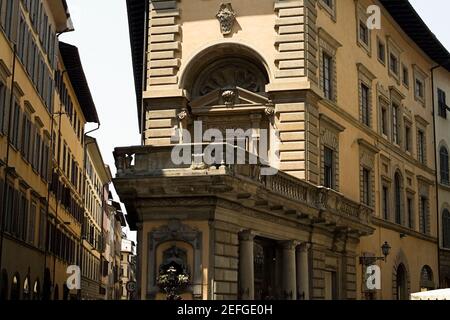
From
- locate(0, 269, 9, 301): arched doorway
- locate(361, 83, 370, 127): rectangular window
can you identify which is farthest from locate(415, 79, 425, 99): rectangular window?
locate(0, 269, 9, 301): arched doorway

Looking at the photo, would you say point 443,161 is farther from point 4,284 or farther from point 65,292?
point 4,284

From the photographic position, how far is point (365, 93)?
122 feet

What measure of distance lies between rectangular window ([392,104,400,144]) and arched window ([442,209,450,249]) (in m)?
8.69

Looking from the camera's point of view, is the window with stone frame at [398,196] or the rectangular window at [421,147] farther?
the rectangular window at [421,147]

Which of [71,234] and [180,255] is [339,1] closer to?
[180,255]

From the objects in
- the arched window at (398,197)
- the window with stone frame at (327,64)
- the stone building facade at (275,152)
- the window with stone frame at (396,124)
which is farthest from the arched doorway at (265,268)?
the window with stone frame at (396,124)

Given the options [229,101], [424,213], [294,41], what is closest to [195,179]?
[229,101]

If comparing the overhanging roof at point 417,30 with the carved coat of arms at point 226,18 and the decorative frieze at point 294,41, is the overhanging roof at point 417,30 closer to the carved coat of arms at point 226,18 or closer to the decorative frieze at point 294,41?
the decorative frieze at point 294,41

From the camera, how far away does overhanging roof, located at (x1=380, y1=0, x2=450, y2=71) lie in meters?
39.8

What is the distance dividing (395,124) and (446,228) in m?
10.1

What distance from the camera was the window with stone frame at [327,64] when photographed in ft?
103

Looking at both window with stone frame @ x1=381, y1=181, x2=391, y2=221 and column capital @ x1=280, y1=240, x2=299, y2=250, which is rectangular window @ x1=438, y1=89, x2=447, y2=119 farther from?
column capital @ x1=280, y1=240, x2=299, y2=250

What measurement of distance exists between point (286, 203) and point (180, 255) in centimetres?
442

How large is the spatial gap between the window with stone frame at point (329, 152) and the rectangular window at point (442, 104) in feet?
61.3
